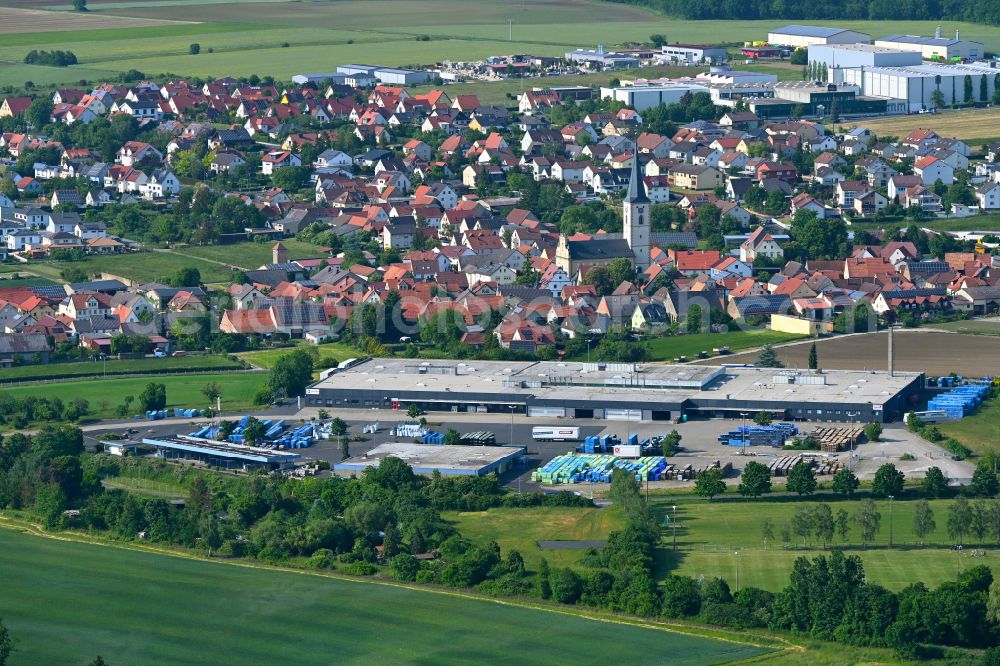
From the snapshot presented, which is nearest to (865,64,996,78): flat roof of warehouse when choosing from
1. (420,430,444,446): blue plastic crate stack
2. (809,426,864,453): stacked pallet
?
(809,426,864,453): stacked pallet

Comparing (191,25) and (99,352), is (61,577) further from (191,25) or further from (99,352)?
(191,25)

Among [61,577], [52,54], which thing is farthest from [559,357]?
[52,54]

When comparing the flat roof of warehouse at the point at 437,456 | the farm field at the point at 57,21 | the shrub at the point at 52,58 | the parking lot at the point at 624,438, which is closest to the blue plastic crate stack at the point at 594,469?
the parking lot at the point at 624,438

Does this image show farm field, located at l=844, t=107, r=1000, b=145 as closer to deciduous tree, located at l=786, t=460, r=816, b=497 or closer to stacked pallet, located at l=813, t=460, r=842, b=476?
stacked pallet, located at l=813, t=460, r=842, b=476

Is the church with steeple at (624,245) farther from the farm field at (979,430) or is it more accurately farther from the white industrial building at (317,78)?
the white industrial building at (317,78)

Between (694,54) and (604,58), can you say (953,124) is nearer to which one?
(694,54)
